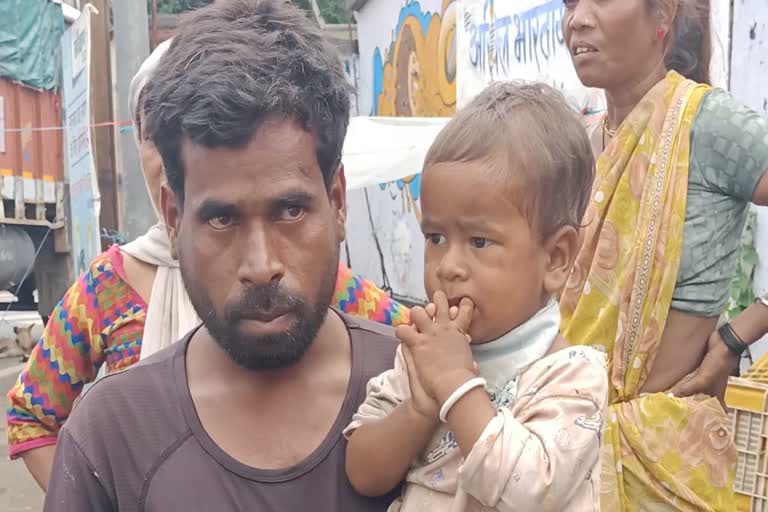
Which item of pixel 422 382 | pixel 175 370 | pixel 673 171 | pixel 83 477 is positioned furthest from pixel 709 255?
pixel 83 477

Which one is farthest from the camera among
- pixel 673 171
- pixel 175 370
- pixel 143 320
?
pixel 673 171

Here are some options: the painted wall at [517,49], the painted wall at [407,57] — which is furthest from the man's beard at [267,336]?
the painted wall at [407,57]

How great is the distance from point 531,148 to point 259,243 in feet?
1.61

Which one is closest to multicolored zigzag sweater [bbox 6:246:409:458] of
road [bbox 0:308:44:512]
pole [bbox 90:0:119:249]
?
road [bbox 0:308:44:512]

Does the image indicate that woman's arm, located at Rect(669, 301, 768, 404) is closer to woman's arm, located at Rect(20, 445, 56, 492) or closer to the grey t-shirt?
the grey t-shirt

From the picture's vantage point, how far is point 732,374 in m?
2.95

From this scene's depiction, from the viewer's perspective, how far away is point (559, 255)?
1.74 meters

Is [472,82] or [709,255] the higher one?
[472,82]

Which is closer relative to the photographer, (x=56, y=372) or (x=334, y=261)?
(x=334, y=261)

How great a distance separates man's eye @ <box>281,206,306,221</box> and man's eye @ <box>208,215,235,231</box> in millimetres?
83

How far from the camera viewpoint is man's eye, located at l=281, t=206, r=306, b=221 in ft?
5.19

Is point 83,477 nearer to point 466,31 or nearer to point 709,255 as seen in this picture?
point 709,255

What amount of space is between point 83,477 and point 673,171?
183 centimetres

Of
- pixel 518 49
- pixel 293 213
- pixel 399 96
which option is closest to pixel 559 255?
pixel 293 213
